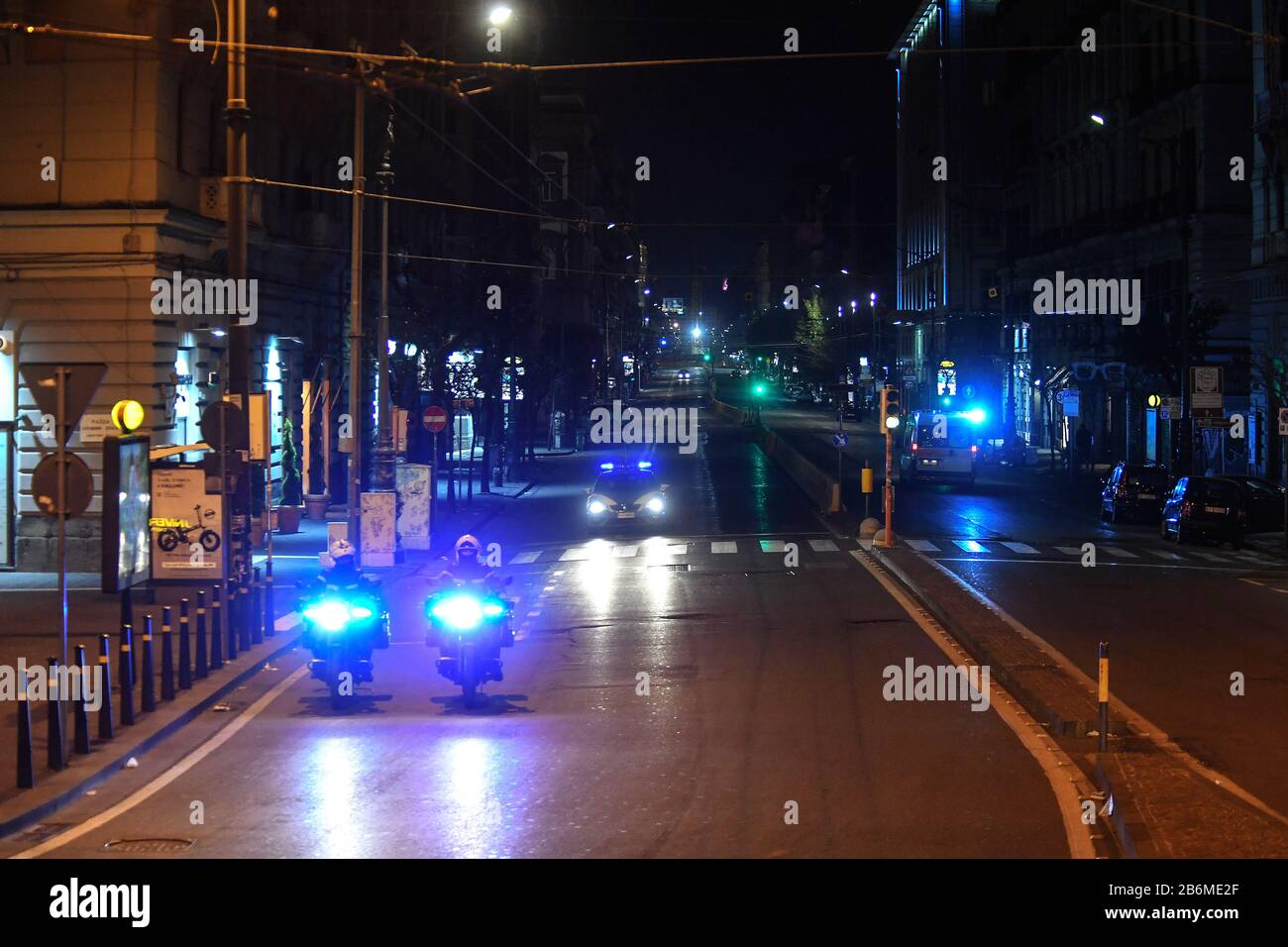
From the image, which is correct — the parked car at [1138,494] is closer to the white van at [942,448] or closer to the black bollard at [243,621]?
the white van at [942,448]

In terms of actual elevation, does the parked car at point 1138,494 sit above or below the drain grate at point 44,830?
above

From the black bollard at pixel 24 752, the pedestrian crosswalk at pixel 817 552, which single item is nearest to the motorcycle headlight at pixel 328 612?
the black bollard at pixel 24 752

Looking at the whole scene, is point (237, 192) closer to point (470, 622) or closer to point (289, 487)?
point (470, 622)

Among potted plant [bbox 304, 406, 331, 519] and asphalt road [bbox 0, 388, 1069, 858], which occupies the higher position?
potted plant [bbox 304, 406, 331, 519]

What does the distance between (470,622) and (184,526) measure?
8.30 m

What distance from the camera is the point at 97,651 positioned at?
62.6 feet

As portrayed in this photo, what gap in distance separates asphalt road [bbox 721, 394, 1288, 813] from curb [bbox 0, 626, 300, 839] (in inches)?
340

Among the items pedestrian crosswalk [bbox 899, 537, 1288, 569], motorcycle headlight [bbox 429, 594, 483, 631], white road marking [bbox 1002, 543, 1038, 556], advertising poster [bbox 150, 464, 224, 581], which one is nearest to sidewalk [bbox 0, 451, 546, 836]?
advertising poster [bbox 150, 464, 224, 581]

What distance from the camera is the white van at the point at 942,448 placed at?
183 ft

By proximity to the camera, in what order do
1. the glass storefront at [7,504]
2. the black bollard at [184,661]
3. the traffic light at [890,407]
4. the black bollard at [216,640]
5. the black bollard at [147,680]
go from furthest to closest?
the traffic light at [890,407] < the glass storefront at [7,504] < the black bollard at [216,640] < the black bollard at [184,661] < the black bollard at [147,680]

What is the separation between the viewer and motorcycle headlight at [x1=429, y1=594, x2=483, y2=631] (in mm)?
15320

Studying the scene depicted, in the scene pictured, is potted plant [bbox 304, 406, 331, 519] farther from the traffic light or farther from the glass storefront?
the traffic light

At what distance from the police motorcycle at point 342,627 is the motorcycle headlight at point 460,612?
73 cm
